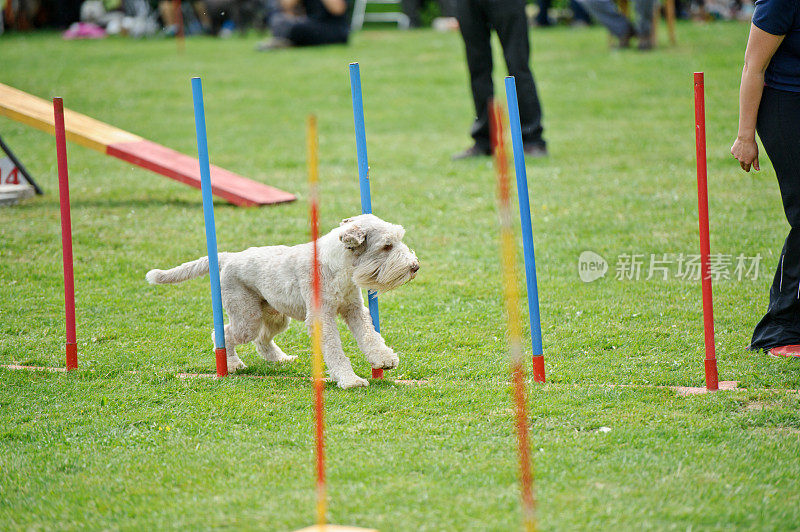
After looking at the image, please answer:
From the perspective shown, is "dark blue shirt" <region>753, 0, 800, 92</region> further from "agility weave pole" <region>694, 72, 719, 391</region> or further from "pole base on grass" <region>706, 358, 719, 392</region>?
"pole base on grass" <region>706, 358, 719, 392</region>

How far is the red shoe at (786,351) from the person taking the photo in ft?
17.6

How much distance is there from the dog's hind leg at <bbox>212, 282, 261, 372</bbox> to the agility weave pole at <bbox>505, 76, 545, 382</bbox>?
1.60 metres

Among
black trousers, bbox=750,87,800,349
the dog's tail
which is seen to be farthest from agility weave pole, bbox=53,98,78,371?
black trousers, bbox=750,87,800,349

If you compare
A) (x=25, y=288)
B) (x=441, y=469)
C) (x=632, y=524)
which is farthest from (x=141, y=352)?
(x=632, y=524)

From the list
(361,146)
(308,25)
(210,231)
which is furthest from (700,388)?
(308,25)

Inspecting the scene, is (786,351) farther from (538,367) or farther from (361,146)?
(361,146)

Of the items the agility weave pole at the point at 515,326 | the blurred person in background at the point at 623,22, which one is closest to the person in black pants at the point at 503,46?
the agility weave pole at the point at 515,326

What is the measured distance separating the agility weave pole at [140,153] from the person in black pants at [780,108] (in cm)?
519

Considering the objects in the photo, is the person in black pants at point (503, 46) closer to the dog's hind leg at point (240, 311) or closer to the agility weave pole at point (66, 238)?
the dog's hind leg at point (240, 311)

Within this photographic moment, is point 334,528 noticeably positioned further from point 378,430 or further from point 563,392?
point 563,392

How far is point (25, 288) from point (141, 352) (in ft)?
6.07

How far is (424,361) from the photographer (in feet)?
18.5

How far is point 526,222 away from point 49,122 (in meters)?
5.81

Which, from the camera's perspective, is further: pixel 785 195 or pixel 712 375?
pixel 785 195
